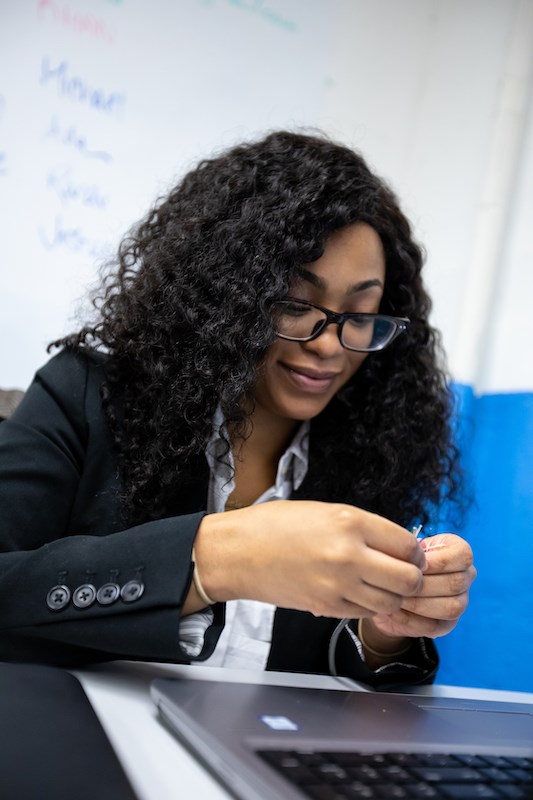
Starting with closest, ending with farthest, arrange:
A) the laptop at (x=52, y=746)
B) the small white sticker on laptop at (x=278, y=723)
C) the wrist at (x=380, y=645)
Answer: the laptop at (x=52, y=746) → the small white sticker on laptop at (x=278, y=723) → the wrist at (x=380, y=645)

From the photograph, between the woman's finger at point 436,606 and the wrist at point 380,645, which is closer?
the woman's finger at point 436,606

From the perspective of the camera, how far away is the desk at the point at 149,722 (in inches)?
14.5

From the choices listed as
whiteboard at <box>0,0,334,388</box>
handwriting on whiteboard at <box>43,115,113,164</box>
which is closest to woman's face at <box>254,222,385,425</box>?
whiteboard at <box>0,0,334,388</box>

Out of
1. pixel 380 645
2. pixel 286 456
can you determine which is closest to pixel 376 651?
pixel 380 645

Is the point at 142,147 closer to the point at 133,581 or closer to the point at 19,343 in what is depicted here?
the point at 19,343

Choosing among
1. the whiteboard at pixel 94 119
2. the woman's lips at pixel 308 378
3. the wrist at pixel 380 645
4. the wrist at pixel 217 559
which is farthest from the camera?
the whiteboard at pixel 94 119

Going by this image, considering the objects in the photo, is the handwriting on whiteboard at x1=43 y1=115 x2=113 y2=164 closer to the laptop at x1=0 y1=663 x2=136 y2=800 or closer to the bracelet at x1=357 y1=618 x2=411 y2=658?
the bracelet at x1=357 y1=618 x2=411 y2=658

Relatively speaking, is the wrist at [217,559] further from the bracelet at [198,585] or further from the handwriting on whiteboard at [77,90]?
the handwriting on whiteboard at [77,90]

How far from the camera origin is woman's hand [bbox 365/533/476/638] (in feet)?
2.10

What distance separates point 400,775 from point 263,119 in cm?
134

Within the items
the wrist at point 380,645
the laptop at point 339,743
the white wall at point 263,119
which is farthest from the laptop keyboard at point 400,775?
the white wall at point 263,119

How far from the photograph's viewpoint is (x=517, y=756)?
481mm

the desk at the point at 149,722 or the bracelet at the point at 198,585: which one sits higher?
the bracelet at the point at 198,585

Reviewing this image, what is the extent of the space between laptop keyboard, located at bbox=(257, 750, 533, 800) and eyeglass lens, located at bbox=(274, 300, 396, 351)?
1.72 ft
